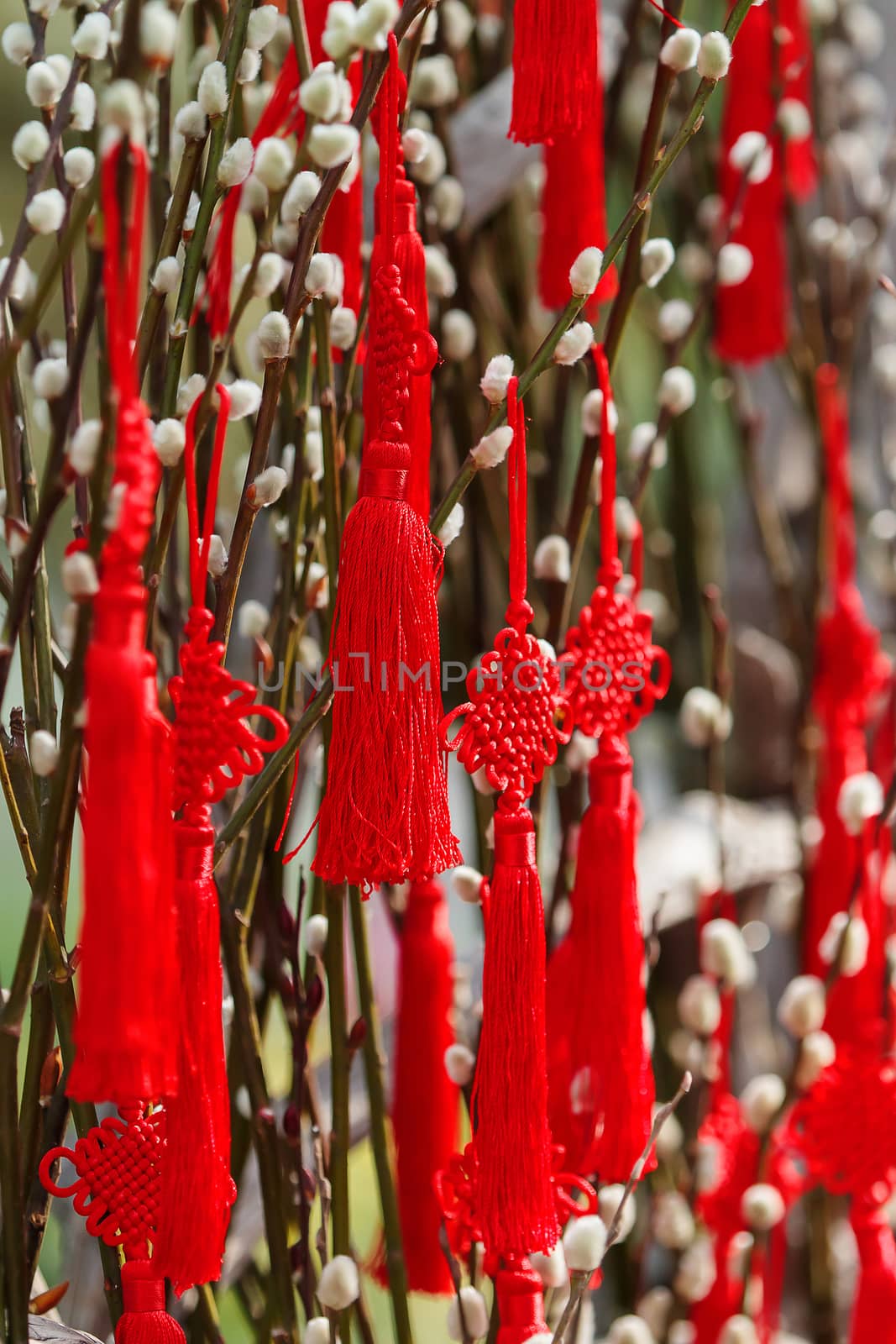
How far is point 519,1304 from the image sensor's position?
0.45 meters

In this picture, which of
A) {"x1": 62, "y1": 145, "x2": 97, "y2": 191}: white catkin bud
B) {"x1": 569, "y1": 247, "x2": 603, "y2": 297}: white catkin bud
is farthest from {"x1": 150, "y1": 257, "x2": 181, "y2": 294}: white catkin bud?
{"x1": 569, "y1": 247, "x2": 603, "y2": 297}: white catkin bud

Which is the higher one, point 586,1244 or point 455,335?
point 455,335

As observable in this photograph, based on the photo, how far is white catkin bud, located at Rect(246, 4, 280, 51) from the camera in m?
0.41

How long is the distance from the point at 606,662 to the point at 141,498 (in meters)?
0.21

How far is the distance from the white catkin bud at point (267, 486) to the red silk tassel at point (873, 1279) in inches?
16.7

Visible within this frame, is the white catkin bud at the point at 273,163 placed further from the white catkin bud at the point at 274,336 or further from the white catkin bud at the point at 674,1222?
the white catkin bud at the point at 674,1222

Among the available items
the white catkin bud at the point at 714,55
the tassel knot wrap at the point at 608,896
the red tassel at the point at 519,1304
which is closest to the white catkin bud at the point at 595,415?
the tassel knot wrap at the point at 608,896

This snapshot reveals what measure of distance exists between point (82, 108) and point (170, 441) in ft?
0.39

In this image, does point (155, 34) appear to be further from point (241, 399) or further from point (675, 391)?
point (675, 391)

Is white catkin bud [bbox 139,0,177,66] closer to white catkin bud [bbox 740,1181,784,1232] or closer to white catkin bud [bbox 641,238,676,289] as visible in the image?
white catkin bud [bbox 641,238,676,289]

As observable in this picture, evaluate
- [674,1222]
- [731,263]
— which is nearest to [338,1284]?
[674,1222]

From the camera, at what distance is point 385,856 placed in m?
0.39

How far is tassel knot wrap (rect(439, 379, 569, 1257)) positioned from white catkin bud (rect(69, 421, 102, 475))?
15cm

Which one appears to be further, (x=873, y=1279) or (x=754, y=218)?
(x=754, y=218)
